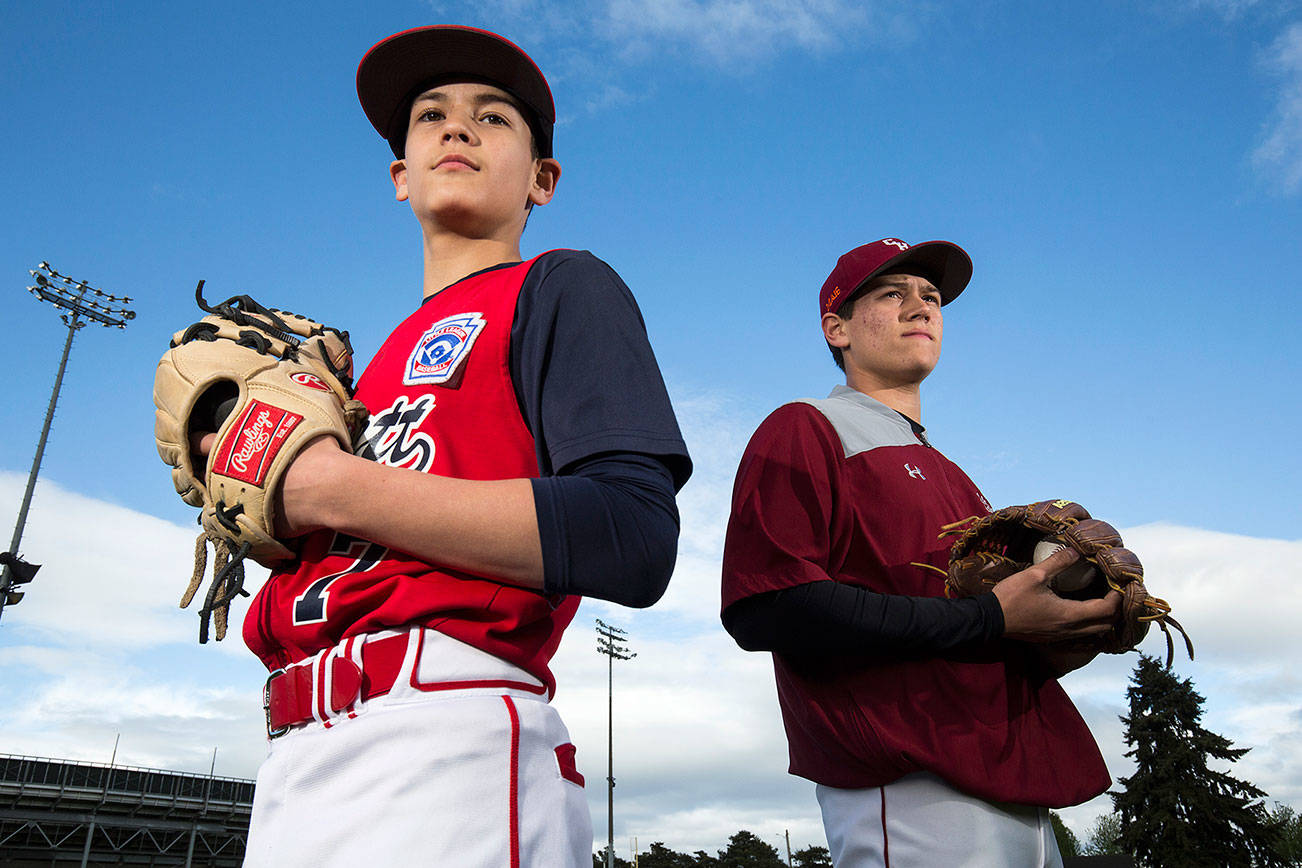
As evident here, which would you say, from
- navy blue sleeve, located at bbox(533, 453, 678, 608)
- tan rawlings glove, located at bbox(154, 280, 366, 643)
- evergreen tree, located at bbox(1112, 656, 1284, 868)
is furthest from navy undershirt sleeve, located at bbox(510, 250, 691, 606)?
A: evergreen tree, located at bbox(1112, 656, 1284, 868)

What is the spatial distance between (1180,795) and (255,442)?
4341 centimetres

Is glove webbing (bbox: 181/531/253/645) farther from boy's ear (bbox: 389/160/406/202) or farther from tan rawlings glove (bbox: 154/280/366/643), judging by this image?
boy's ear (bbox: 389/160/406/202)

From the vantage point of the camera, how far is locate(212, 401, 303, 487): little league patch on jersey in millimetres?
1703

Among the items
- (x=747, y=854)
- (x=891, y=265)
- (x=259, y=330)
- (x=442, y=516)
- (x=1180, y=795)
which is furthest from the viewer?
(x=747, y=854)

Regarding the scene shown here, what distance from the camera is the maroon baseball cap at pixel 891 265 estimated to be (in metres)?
3.90

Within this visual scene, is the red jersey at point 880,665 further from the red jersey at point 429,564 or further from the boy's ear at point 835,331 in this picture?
the red jersey at point 429,564

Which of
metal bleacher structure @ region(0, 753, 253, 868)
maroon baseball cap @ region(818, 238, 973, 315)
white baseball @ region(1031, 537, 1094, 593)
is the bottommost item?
white baseball @ region(1031, 537, 1094, 593)

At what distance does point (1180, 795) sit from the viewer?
36875 millimetres

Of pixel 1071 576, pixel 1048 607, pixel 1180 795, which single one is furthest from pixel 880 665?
pixel 1180 795

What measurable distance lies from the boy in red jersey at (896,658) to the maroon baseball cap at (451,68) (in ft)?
4.43

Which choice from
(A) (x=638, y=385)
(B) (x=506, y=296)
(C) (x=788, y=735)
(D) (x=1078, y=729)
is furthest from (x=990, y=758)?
(B) (x=506, y=296)

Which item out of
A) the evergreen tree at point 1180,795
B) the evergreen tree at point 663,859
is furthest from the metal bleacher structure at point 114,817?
the evergreen tree at point 1180,795

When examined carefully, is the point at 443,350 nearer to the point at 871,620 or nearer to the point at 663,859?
the point at 871,620

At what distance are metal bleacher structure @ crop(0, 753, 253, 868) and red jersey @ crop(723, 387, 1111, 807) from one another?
4171cm
